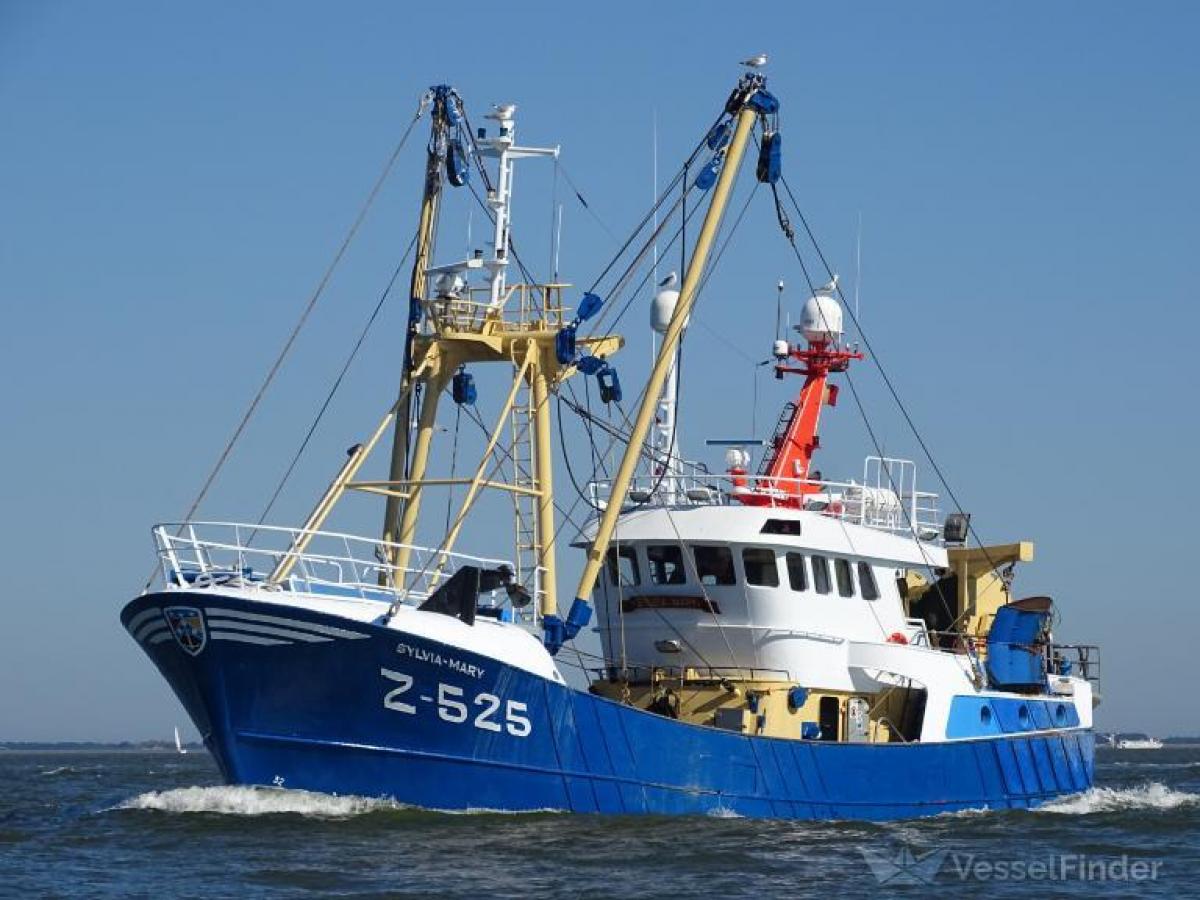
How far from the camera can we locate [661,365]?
2911 cm

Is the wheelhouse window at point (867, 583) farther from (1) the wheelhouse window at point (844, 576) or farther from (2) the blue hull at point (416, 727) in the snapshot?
(2) the blue hull at point (416, 727)

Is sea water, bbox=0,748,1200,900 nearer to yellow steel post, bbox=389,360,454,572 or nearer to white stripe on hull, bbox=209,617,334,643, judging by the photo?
white stripe on hull, bbox=209,617,334,643

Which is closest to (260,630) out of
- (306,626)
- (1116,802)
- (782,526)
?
(306,626)

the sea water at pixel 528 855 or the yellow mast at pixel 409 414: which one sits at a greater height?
the yellow mast at pixel 409 414

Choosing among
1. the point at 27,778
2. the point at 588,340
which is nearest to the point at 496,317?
the point at 588,340

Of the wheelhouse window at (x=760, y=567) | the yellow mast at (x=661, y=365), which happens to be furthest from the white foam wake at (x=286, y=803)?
the wheelhouse window at (x=760, y=567)

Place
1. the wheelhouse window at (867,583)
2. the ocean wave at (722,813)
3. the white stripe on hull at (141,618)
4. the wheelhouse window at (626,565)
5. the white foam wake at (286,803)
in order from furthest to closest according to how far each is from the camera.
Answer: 1. the wheelhouse window at (867,583)
2. the wheelhouse window at (626,565)
3. the ocean wave at (722,813)
4. the white stripe on hull at (141,618)
5. the white foam wake at (286,803)

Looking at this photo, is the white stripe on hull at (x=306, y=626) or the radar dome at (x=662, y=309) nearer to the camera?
the white stripe on hull at (x=306, y=626)

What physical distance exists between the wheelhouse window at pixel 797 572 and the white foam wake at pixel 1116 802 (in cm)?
648

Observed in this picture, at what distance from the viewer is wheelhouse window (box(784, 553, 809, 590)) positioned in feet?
102

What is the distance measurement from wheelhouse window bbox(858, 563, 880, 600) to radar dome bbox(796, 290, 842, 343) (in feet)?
13.7

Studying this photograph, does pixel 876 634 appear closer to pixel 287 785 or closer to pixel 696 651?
pixel 696 651

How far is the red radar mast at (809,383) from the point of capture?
111 ft

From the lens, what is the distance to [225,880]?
21.5 meters
